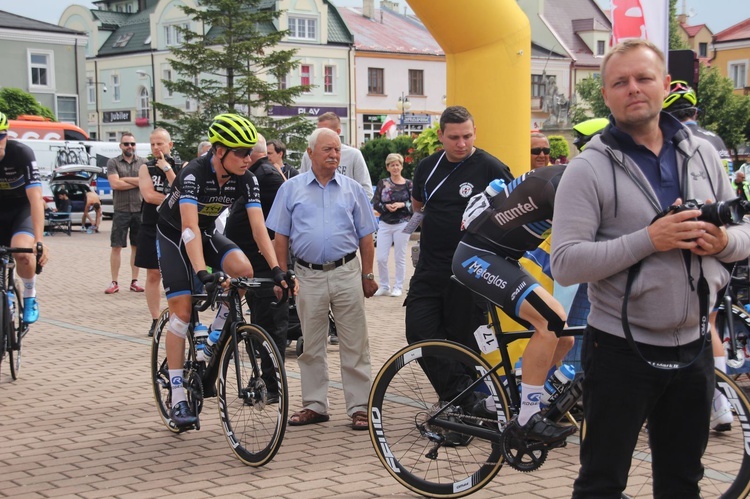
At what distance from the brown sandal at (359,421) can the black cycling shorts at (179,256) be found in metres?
1.37

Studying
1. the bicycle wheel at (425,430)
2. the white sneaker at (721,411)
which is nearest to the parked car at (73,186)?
the bicycle wheel at (425,430)

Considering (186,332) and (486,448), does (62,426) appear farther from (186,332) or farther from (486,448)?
(486,448)

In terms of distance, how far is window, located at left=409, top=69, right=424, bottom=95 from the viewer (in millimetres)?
73562

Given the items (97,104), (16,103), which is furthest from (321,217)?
(97,104)

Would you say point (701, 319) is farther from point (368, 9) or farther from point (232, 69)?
point (368, 9)

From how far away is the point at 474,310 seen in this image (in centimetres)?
673

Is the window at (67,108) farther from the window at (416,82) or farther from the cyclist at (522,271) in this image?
the cyclist at (522,271)

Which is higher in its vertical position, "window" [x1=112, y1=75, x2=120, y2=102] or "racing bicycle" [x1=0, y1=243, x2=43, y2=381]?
"window" [x1=112, y1=75, x2=120, y2=102]

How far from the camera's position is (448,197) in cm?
680

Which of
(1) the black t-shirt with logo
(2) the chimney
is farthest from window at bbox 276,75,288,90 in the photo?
(1) the black t-shirt with logo

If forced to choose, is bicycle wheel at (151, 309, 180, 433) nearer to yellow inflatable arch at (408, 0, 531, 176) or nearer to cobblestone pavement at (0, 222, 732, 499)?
cobblestone pavement at (0, 222, 732, 499)

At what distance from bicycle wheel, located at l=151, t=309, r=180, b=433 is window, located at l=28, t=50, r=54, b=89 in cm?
6159

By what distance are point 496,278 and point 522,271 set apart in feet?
0.52

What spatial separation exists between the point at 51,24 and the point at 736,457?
66.5m
